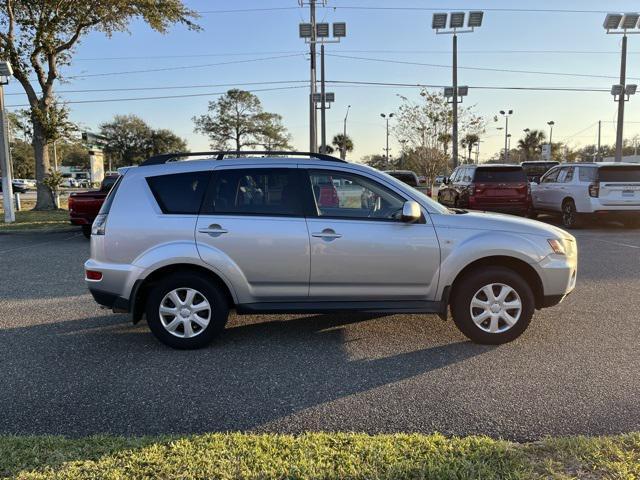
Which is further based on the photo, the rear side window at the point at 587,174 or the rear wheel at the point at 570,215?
the rear wheel at the point at 570,215

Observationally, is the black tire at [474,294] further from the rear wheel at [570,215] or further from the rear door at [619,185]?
the rear wheel at [570,215]

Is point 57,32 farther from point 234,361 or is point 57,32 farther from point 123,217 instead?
point 234,361

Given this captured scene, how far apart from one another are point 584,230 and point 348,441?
1298cm

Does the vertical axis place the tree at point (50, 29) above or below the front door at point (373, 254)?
above

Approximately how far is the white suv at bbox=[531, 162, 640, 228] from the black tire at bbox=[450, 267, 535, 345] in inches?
394

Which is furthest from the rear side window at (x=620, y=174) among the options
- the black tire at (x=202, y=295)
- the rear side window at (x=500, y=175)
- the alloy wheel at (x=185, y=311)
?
the alloy wheel at (x=185, y=311)

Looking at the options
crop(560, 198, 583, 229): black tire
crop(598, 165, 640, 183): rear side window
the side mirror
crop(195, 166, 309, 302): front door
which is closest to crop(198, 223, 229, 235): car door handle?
crop(195, 166, 309, 302): front door

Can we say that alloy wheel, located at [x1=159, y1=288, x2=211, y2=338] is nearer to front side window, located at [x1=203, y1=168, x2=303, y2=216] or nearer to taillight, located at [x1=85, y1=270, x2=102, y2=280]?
taillight, located at [x1=85, y1=270, x2=102, y2=280]

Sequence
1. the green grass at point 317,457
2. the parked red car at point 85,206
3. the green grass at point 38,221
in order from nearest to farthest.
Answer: the green grass at point 317,457 → the parked red car at point 85,206 → the green grass at point 38,221

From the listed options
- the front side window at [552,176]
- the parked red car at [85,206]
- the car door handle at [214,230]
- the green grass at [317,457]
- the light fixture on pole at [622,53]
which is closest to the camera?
the green grass at [317,457]

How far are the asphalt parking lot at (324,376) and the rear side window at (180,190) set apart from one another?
1.36m

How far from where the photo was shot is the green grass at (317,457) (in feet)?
8.71

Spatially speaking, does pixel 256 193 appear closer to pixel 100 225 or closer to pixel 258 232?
pixel 258 232

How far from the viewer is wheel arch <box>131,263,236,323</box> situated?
468 centimetres
